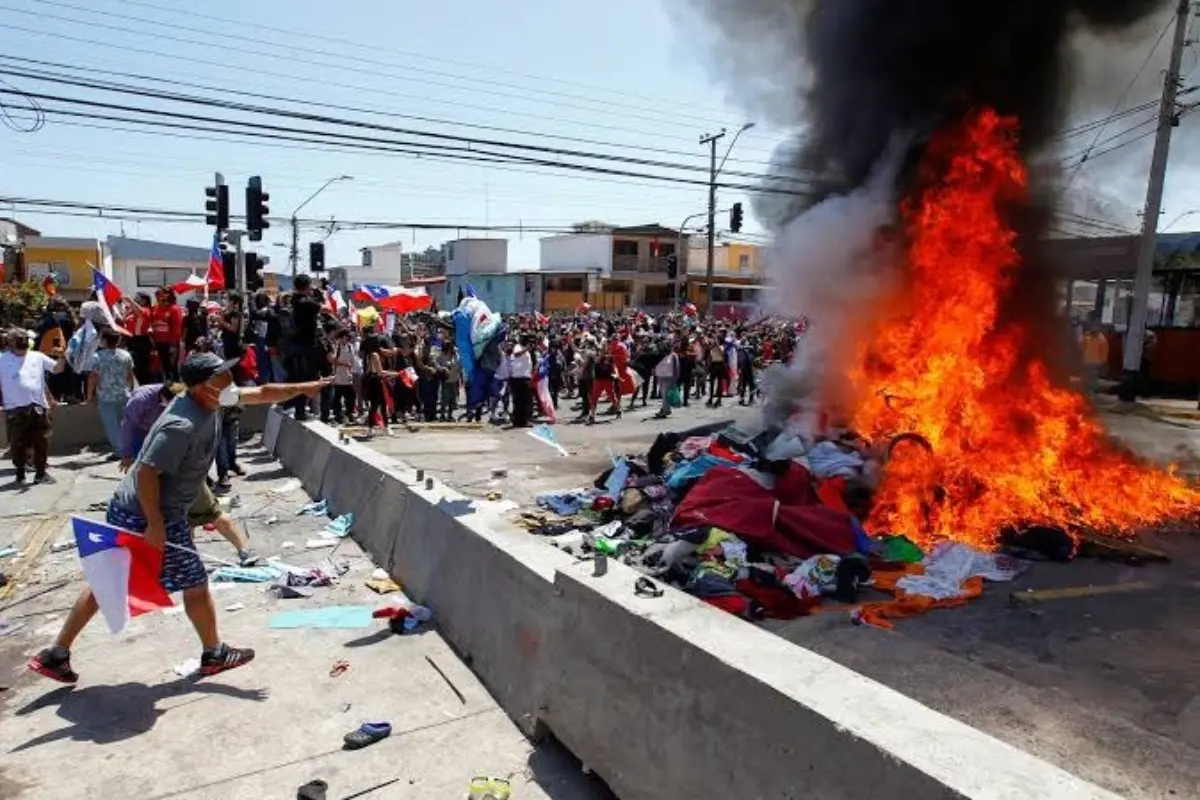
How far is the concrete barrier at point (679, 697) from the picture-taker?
2181 mm

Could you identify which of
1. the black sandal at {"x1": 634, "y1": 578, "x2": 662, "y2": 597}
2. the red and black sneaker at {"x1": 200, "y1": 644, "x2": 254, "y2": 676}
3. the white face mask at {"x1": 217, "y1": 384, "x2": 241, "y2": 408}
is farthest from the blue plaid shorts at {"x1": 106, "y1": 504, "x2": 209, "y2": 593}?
the black sandal at {"x1": 634, "y1": 578, "x2": 662, "y2": 597}

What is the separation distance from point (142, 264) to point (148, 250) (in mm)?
2150

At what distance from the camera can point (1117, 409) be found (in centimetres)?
1802

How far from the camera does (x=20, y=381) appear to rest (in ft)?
28.5

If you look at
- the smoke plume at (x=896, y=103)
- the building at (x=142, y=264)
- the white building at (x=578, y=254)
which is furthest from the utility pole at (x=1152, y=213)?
the building at (x=142, y=264)

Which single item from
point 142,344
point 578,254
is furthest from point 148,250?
point 142,344

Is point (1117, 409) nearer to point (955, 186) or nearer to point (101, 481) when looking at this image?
point (955, 186)

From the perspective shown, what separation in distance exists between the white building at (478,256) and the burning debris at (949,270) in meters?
62.1

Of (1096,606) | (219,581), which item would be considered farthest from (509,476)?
(1096,606)

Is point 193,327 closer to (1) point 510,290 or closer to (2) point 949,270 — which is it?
(2) point 949,270

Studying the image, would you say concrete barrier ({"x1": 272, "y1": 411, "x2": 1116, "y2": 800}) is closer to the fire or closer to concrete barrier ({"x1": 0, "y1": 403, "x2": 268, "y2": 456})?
the fire

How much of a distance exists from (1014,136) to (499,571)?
8432 mm

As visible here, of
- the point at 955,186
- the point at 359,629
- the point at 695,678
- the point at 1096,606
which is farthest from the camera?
the point at 955,186

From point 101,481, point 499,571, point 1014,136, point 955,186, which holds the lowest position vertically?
point 101,481
